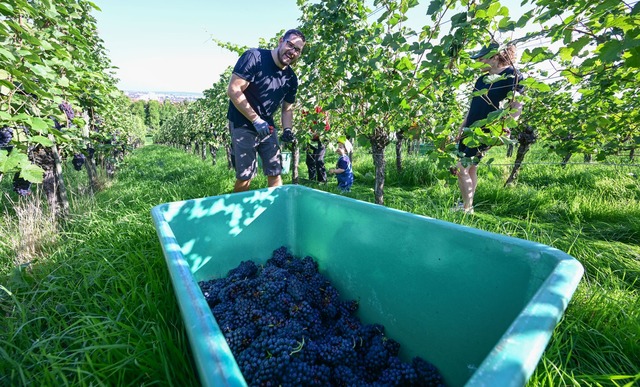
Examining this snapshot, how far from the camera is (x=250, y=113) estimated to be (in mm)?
2168

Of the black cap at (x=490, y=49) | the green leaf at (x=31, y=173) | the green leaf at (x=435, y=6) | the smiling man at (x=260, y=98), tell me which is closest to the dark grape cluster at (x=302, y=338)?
the green leaf at (x=31, y=173)

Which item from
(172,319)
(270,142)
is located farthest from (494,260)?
(270,142)

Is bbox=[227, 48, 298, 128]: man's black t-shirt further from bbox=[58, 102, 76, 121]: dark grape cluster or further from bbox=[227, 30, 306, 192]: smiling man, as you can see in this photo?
bbox=[58, 102, 76, 121]: dark grape cluster

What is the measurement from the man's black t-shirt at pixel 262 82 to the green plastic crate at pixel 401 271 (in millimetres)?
830

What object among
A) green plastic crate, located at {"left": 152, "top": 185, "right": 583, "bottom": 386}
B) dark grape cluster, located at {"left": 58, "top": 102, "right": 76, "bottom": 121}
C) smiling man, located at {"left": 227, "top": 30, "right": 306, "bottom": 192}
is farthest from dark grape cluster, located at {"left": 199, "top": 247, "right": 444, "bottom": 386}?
dark grape cluster, located at {"left": 58, "top": 102, "right": 76, "bottom": 121}

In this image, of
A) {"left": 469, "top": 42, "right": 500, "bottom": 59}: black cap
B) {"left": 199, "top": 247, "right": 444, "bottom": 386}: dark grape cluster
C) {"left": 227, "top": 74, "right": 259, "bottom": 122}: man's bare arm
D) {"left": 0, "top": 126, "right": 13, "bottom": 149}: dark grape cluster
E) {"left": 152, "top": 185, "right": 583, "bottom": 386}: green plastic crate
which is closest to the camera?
{"left": 152, "top": 185, "right": 583, "bottom": 386}: green plastic crate

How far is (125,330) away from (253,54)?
197cm

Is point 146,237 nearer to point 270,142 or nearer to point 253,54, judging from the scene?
point 270,142

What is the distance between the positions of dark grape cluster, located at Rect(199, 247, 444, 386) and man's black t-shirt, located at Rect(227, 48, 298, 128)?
1.40 m

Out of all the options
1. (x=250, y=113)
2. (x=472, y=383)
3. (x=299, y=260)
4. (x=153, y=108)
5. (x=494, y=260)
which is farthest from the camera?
(x=153, y=108)

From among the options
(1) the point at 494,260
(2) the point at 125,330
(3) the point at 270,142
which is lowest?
(2) the point at 125,330

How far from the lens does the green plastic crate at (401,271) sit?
0.55m

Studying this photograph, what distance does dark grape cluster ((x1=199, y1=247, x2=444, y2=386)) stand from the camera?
976 mm

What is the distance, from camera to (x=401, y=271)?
136 cm
